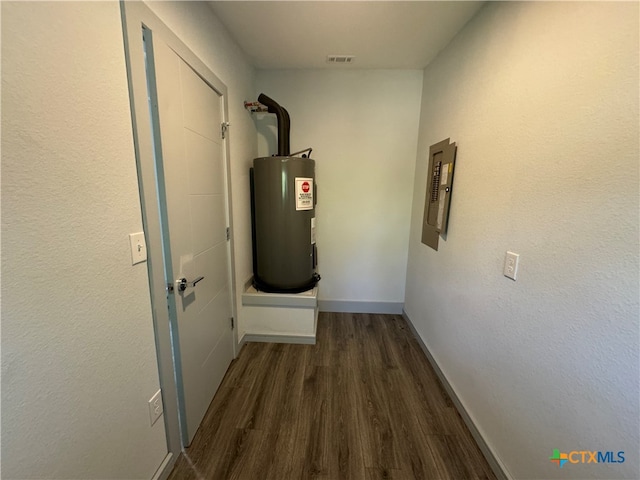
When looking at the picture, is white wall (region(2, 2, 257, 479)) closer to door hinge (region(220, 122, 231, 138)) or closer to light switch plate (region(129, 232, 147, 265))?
light switch plate (region(129, 232, 147, 265))

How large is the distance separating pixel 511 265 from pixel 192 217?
1.65 metres

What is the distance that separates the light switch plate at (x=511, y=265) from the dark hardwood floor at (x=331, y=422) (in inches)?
39.8

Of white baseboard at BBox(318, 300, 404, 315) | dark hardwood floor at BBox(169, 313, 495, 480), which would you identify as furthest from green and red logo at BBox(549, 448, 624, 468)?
white baseboard at BBox(318, 300, 404, 315)

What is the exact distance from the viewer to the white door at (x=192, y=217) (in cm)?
111

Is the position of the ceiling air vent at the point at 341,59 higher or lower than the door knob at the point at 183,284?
higher

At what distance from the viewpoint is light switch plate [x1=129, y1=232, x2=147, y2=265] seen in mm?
953

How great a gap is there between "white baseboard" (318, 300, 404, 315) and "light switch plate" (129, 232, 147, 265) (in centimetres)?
210

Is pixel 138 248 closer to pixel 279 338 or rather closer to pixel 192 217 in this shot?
pixel 192 217

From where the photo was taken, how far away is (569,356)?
0.91m

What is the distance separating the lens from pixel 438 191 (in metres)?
1.97

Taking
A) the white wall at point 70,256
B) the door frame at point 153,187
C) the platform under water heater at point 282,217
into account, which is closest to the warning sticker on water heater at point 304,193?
the platform under water heater at point 282,217

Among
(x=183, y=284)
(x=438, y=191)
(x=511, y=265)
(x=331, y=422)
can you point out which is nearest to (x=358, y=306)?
(x=331, y=422)

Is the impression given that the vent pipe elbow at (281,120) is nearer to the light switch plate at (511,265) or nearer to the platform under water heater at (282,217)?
the platform under water heater at (282,217)

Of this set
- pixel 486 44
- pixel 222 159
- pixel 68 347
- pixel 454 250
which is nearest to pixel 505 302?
pixel 454 250
